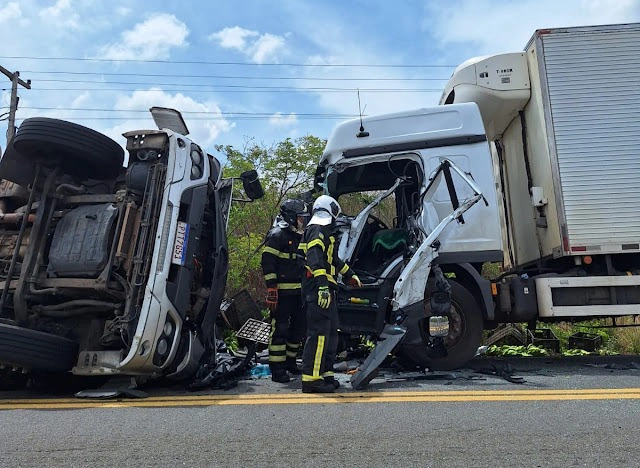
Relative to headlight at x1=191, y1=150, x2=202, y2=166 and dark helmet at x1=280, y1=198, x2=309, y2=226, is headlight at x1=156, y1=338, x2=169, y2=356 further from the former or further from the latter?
dark helmet at x1=280, y1=198, x2=309, y2=226

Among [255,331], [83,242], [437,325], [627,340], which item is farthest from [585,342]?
[83,242]

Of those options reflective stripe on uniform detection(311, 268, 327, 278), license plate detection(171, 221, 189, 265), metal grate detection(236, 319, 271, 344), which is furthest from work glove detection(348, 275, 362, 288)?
metal grate detection(236, 319, 271, 344)

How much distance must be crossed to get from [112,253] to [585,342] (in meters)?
6.54

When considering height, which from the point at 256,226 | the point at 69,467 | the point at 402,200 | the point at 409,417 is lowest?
Answer: the point at 69,467

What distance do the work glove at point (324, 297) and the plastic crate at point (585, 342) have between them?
4.82 m

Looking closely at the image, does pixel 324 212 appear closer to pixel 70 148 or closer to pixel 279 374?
pixel 279 374

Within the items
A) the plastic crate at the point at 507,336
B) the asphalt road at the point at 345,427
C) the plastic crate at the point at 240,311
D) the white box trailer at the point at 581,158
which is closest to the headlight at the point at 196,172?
the asphalt road at the point at 345,427

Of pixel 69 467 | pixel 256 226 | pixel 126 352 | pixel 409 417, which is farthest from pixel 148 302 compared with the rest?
pixel 256 226

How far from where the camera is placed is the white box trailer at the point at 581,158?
556 cm

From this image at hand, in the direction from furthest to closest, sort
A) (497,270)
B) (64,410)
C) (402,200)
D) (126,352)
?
(497,270), (402,200), (126,352), (64,410)

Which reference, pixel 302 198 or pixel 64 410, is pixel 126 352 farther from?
pixel 302 198

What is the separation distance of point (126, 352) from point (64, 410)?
0.58 meters

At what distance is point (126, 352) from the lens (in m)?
4.15

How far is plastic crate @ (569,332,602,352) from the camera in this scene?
24.9 feet
